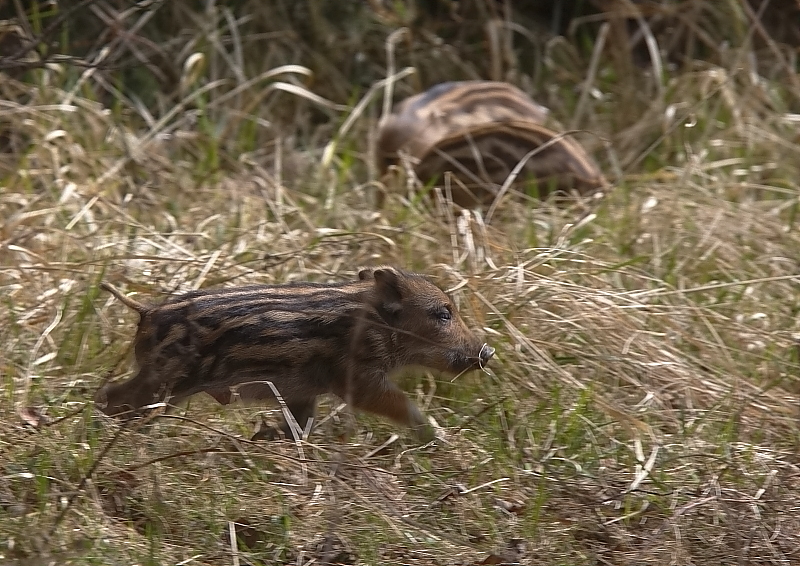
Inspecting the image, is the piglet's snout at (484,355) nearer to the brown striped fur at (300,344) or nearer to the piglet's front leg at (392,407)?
the brown striped fur at (300,344)

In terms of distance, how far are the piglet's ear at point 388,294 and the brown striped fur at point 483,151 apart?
2.11 m

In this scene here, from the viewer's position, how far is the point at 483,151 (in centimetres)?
659

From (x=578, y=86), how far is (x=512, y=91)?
0.94m

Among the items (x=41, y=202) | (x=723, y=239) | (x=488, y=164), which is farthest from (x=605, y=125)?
(x=41, y=202)

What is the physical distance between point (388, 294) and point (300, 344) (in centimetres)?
42

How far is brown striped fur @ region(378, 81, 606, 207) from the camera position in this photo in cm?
650

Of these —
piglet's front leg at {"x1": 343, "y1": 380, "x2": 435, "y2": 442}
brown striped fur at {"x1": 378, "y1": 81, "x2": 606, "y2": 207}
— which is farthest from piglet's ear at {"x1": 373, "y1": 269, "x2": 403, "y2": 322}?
brown striped fur at {"x1": 378, "y1": 81, "x2": 606, "y2": 207}

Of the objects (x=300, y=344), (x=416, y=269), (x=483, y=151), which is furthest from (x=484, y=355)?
(x=483, y=151)

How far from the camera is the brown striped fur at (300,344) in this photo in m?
3.89

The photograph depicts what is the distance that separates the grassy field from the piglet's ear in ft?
1.13

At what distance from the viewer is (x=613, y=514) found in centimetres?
379

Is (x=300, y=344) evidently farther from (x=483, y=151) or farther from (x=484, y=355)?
(x=483, y=151)

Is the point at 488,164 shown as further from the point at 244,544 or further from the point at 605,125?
the point at 244,544

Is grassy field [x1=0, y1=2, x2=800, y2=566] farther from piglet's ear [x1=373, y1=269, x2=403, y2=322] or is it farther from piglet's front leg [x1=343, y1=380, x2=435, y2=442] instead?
piglet's ear [x1=373, y1=269, x2=403, y2=322]
